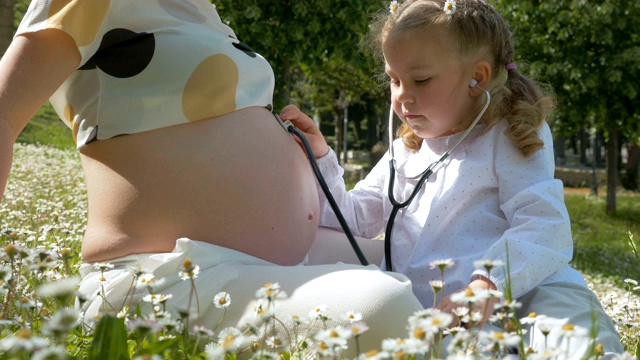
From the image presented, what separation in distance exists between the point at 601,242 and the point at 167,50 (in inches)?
370

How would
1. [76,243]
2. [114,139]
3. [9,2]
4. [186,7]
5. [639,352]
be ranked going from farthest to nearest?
[9,2] < [76,243] < [186,7] < [114,139] < [639,352]

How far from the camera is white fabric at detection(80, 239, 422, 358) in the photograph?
1.81 meters

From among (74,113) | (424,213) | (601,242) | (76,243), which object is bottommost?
(601,242)

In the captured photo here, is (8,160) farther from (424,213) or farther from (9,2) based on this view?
(9,2)

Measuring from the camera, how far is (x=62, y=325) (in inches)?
39.6

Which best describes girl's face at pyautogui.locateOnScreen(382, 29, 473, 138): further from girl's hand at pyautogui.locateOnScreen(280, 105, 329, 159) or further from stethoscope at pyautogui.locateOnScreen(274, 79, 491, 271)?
girl's hand at pyautogui.locateOnScreen(280, 105, 329, 159)

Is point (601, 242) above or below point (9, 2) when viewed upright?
below

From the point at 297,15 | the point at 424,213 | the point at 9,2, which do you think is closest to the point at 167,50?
the point at 424,213

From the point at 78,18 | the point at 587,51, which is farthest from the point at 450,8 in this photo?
the point at 587,51

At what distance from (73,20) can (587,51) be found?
1126 cm

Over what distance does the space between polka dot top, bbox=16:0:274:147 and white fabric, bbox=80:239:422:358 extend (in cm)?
41

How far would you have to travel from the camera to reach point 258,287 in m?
1.96

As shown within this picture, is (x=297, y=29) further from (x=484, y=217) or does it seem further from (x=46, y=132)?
(x=46, y=132)

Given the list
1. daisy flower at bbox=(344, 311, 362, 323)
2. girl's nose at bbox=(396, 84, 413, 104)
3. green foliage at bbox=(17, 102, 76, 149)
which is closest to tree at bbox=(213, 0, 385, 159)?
girl's nose at bbox=(396, 84, 413, 104)
